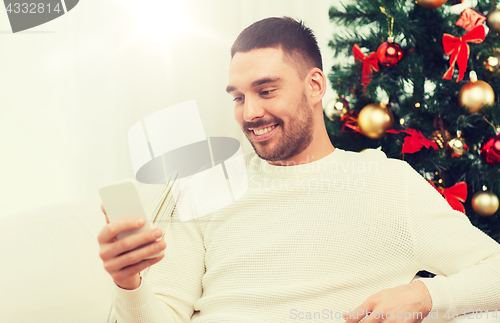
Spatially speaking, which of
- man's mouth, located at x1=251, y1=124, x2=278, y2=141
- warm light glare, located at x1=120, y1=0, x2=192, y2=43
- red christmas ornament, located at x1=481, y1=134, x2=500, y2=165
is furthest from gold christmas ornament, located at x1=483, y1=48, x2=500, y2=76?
warm light glare, located at x1=120, y1=0, x2=192, y2=43

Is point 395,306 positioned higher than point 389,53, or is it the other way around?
point 389,53

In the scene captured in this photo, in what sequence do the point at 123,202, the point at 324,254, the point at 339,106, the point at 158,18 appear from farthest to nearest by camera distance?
the point at 339,106
the point at 158,18
the point at 324,254
the point at 123,202

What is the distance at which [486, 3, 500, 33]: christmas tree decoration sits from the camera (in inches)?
34.1

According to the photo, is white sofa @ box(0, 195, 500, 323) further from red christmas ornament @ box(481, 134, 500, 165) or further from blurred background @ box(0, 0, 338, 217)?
red christmas ornament @ box(481, 134, 500, 165)

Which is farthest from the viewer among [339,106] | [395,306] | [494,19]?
[339,106]

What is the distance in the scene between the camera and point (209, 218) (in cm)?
75

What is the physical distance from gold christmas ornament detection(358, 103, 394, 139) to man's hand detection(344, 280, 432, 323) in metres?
0.45

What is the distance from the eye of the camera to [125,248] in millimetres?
440

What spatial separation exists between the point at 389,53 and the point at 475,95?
0.77 ft

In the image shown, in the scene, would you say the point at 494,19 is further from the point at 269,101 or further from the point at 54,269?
the point at 54,269

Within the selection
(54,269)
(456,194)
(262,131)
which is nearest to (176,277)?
(54,269)

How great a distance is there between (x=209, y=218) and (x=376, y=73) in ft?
1.96

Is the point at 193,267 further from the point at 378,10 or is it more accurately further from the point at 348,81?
the point at 378,10

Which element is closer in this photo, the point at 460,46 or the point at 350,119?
the point at 460,46
